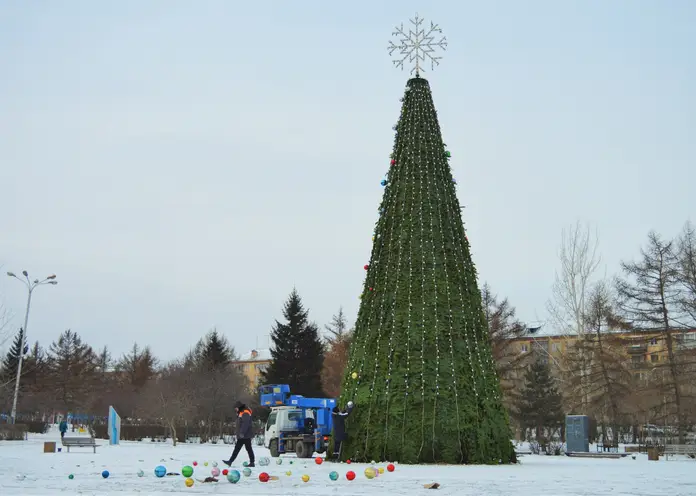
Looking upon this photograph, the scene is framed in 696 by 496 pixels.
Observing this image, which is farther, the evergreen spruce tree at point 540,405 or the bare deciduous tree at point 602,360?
the evergreen spruce tree at point 540,405

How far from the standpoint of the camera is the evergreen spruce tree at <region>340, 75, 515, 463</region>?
656 inches

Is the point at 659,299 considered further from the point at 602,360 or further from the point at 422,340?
the point at 422,340

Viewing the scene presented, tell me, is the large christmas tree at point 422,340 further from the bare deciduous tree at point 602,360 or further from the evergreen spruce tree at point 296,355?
the evergreen spruce tree at point 296,355

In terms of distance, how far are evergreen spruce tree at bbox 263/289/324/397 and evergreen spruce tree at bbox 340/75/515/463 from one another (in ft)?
91.9

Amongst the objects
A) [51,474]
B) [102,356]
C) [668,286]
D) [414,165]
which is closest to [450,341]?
[414,165]

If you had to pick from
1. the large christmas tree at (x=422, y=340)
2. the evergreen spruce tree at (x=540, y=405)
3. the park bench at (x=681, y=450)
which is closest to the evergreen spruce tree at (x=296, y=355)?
the evergreen spruce tree at (x=540, y=405)

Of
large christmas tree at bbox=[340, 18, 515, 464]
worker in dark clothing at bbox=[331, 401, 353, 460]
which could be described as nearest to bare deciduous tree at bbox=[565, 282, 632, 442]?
large christmas tree at bbox=[340, 18, 515, 464]

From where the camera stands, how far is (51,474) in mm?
13641

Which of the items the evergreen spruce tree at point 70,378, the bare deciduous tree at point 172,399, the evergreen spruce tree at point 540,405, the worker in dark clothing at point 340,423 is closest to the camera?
the worker in dark clothing at point 340,423

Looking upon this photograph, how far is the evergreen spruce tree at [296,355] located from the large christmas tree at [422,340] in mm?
28008

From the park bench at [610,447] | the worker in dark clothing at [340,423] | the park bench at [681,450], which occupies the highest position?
the worker in dark clothing at [340,423]

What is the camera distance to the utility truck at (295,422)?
24.8 meters

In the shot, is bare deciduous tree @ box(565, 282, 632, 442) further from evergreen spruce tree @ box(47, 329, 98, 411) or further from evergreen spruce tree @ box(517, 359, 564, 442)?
evergreen spruce tree @ box(47, 329, 98, 411)

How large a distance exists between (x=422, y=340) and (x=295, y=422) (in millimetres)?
11788
